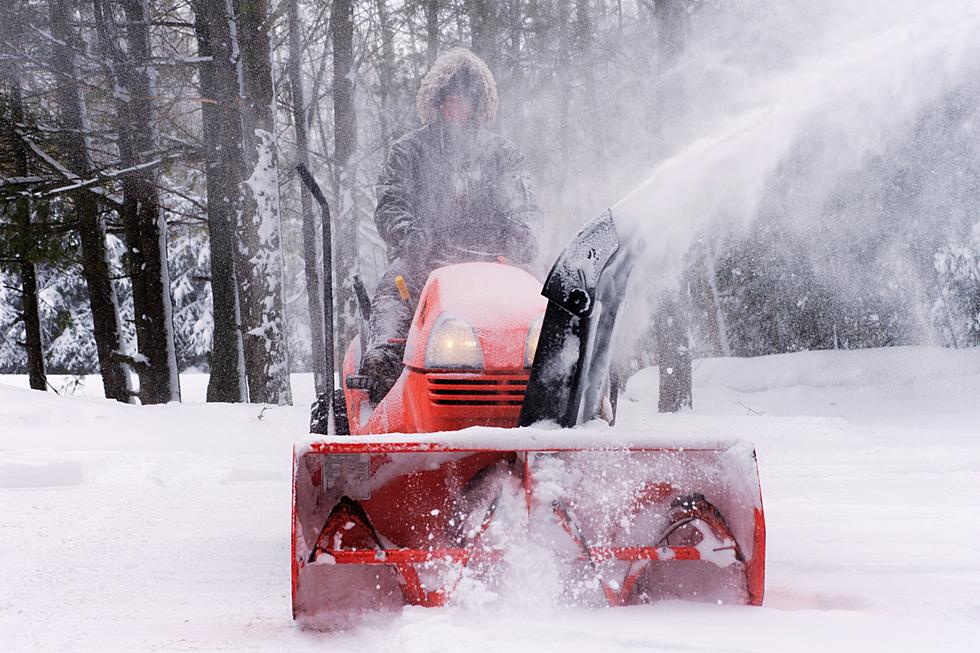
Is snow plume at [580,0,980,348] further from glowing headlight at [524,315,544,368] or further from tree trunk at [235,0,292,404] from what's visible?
tree trunk at [235,0,292,404]

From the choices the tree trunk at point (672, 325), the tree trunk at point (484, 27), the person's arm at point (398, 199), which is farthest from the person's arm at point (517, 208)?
the tree trunk at point (484, 27)

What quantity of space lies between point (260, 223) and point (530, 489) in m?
7.28

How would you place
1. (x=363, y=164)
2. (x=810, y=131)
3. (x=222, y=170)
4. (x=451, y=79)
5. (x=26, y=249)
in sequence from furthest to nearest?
(x=363, y=164), (x=26, y=249), (x=222, y=170), (x=810, y=131), (x=451, y=79)

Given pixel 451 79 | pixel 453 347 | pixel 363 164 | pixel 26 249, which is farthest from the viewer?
pixel 363 164

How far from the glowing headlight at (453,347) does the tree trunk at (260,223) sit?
662 centimetres

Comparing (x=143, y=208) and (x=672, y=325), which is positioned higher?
(x=143, y=208)

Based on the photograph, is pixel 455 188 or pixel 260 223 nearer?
pixel 455 188

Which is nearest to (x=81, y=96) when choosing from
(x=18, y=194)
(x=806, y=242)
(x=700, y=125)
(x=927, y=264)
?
(x=18, y=194)

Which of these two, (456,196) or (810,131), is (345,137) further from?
(456,196)

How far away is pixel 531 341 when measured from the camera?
112 inches

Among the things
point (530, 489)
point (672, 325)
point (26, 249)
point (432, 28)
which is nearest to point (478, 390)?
point (530, 489)

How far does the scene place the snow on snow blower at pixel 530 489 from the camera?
94.3 inches

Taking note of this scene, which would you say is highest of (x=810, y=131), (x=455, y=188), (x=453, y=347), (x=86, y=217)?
(x=810, y=131)

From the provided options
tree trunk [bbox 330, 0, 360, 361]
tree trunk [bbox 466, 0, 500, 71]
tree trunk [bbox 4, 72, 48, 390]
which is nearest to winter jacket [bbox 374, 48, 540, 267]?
tree trunk [bbox 4, 72, 48, 390]
